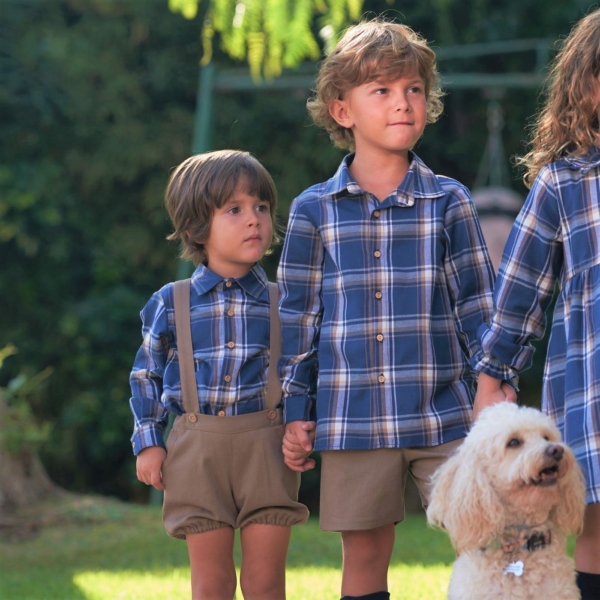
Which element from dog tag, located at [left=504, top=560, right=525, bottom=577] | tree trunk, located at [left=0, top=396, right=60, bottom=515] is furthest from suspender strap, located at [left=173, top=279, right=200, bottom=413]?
tree trunk, located at [left=0, top=396, right=60, bottom=515]

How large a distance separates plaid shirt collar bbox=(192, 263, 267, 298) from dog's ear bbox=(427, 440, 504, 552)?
3.03ft

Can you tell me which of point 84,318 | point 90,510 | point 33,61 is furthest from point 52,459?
point 33,61

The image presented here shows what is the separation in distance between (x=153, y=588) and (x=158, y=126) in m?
5.58

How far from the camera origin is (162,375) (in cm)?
338

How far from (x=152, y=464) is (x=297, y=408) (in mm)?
467

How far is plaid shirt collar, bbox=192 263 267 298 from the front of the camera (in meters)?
3.34

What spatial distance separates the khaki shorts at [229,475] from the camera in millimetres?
3203

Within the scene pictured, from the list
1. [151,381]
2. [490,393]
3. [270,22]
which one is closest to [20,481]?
[270,22]

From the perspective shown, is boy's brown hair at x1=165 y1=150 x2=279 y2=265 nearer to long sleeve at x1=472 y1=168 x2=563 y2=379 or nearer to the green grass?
long sleeve at x1=472 y1=168 x2=563 y2=379

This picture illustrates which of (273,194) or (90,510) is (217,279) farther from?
(90,510)

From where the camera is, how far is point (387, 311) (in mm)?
3100

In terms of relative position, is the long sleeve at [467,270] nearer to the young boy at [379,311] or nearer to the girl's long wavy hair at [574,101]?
the young boy at [379,311]

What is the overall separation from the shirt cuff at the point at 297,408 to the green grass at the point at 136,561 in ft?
4.13

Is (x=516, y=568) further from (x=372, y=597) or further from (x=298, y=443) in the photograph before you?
(x=298, y=443)
